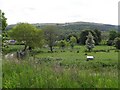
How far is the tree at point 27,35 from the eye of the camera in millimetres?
83688

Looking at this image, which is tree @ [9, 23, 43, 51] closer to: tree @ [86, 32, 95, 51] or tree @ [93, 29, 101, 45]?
tree @ [86, 32, 95, 51]

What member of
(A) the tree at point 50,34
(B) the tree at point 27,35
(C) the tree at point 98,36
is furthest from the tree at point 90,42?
(C) the tree at point 98,36

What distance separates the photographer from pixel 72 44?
4392 inches

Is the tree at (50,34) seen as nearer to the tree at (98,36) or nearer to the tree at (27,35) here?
the tree at (27,35)

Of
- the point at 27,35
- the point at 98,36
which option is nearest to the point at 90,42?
the point at 27,35

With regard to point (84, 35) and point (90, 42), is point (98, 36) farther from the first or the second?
point (90, 42)

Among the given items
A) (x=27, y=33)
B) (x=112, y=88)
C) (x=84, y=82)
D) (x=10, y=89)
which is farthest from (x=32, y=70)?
(x=27, y=33)

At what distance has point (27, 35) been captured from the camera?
3408 inches

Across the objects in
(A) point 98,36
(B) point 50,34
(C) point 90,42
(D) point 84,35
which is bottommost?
(C) point 90,42

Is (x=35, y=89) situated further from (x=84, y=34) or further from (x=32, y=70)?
(x=84, y=34)

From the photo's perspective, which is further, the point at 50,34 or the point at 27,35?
the point at 50,34

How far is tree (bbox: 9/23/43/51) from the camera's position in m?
83.7

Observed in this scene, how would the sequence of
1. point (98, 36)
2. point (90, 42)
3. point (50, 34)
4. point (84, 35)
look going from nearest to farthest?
point (90, 42), point (50, 34), point (84, 35), point (98, 36)

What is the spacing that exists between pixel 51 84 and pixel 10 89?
0.88 meters
